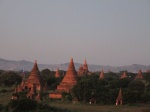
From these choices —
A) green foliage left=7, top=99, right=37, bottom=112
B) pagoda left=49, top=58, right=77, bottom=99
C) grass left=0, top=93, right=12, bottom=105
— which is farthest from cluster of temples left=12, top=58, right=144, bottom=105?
green foliage left=7, top=99, right=37, bottom=112

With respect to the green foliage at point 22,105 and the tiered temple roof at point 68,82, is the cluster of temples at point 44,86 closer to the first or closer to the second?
the tiered temple roof at point 68,82

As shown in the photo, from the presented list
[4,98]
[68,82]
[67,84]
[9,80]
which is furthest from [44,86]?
[9,80]

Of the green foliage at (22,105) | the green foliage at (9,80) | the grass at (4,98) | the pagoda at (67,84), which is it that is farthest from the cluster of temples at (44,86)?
the green foliage at (9,80)

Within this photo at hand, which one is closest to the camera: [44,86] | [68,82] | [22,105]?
[22,105]

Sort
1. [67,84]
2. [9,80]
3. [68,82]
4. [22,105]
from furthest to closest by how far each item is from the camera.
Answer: [9,80] → [68,82] → [67,84] → [22,105]

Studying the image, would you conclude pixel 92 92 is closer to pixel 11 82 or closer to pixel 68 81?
pixel 68 81

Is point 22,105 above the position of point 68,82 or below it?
below

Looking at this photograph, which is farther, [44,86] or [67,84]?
[44,86]

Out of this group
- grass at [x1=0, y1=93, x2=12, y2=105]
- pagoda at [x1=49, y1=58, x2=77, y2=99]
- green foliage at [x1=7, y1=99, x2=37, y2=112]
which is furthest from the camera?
pagoda at [x1=49, y1=58, x2=77, y2=99]

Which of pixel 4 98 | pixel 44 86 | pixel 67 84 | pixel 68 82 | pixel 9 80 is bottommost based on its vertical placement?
pixel 4 98

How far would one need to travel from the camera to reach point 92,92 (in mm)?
34719

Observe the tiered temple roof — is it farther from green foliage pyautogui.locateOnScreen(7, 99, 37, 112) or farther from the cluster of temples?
green foliage pyautogui.locateOnScreen(7, 99, 37, 112)

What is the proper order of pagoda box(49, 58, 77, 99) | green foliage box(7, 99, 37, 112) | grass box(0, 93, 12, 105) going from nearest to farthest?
green foliage box(7, 99, 37, 112)
grass box(0, 93, 12, 105)
pagoda box(49, 58, 77, 99)

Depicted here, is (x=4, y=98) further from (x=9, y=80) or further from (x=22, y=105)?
(x=9, y=80)
